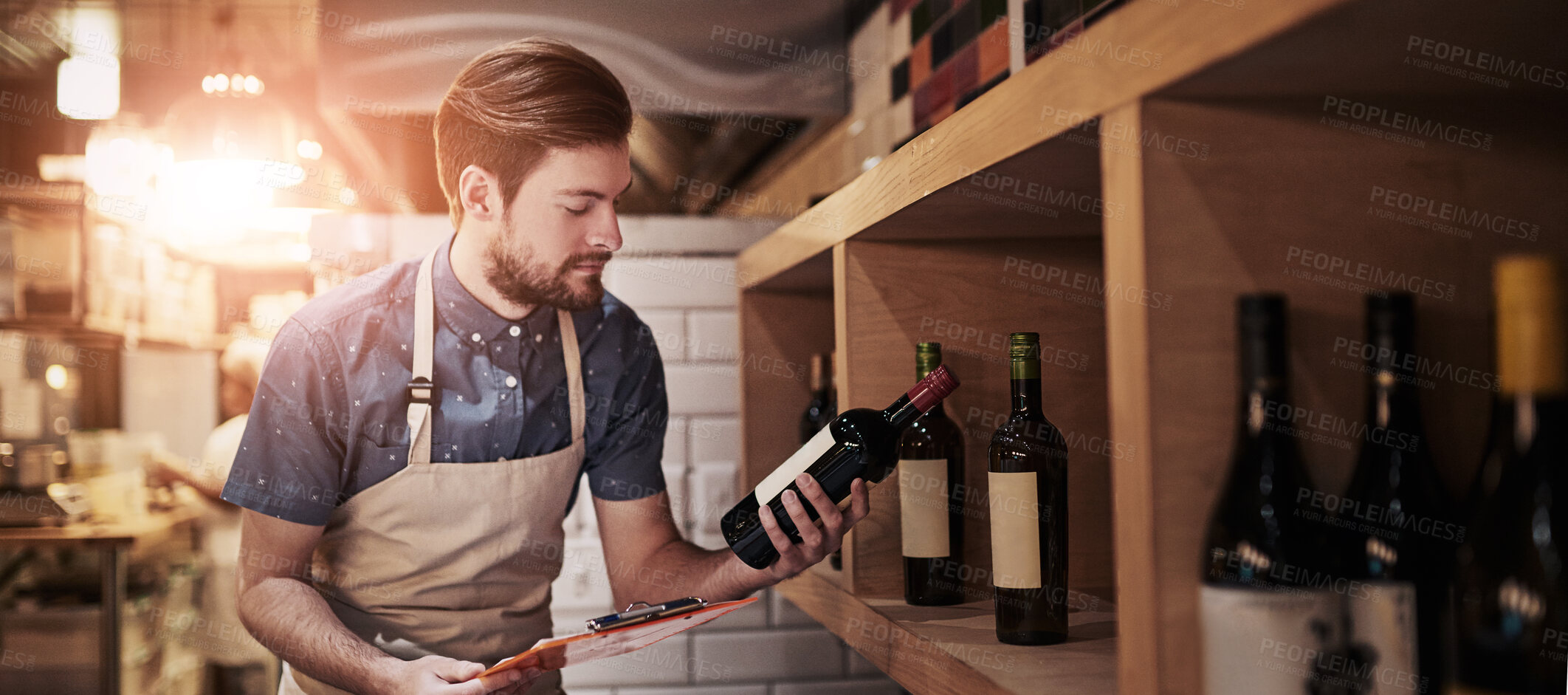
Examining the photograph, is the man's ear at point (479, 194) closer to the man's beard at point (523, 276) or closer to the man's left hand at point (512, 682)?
the man's beard at point (523, 276)

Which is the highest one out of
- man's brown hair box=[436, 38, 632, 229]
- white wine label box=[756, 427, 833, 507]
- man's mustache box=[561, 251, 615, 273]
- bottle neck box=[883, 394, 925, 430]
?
man's brown hair box=[436, 38, 632, 229]

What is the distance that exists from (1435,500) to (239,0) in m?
3.41

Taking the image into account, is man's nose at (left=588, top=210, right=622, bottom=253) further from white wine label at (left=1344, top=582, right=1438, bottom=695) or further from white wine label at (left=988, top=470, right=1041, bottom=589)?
white wine label at (left=1344, top=582, right=1438, bottom=695)

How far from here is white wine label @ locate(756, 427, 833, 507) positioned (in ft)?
3.51

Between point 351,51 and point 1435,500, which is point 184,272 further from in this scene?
point 1435,500

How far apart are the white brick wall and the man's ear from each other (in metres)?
0.25

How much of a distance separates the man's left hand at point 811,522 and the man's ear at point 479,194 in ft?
2.11

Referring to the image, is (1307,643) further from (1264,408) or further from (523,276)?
(523,276)

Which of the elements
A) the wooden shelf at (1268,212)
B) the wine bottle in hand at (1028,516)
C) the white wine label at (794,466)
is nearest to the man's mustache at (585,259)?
the white wine label at (794,466)

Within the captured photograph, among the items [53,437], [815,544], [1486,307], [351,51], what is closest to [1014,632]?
[815,544]

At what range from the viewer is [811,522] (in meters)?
1.13

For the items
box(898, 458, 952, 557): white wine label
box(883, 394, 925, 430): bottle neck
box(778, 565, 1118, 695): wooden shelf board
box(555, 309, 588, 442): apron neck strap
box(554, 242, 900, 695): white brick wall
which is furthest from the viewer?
box(554, 242, 900, 695): white brick wall

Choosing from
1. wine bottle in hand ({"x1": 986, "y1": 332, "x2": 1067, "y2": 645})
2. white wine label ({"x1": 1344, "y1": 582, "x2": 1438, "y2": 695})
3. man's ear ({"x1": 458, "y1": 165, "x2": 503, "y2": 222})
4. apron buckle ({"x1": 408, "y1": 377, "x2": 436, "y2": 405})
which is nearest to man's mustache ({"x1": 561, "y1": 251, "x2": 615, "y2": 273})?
man's ear ({"x1": 458, "y1": 165, "x2": 503, "y2": 222})

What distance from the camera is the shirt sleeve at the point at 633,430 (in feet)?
5.18
